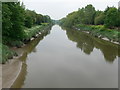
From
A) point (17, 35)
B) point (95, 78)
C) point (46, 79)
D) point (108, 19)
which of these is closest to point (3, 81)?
point (46, 79)

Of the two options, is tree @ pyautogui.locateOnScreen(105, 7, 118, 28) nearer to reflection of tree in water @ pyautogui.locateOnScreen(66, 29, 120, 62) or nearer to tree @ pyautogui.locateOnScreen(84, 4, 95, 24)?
reflection of tree in water @ pyautogui.locateOnScreen(66, 29, 120, 62)

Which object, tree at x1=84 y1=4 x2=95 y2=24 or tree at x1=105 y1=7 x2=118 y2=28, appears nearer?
tree at x1=105 y1=7 x2=118 y2=28

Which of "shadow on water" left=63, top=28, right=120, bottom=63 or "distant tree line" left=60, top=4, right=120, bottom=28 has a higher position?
"distant tree line" left=60, top=4, right=120, bottom=28

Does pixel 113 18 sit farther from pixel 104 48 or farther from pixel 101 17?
pixel 104 48

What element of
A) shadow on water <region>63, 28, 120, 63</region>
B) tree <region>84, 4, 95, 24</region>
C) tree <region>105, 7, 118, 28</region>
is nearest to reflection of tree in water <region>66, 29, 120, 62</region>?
shadow on water <region>63, 28, 120, 63</region>

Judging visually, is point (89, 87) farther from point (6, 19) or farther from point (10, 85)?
point (6, 19)

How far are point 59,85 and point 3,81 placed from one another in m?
3.16

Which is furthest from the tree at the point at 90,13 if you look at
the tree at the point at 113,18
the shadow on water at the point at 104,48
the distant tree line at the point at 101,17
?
the shadow on water at the point at 104,48

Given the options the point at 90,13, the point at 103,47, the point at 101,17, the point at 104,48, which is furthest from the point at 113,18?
the point at 90,13

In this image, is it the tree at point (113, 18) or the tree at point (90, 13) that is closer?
the tree at point (113, 18)

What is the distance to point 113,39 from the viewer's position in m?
25.8

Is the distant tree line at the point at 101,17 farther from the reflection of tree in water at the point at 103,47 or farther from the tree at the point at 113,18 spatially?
the reflection of tree in water at the point at 103,47

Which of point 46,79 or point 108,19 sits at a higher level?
point 108,19

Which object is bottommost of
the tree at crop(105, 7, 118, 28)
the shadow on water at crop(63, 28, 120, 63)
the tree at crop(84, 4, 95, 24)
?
the shadow on water at crop(63, 28, 120, 63)
